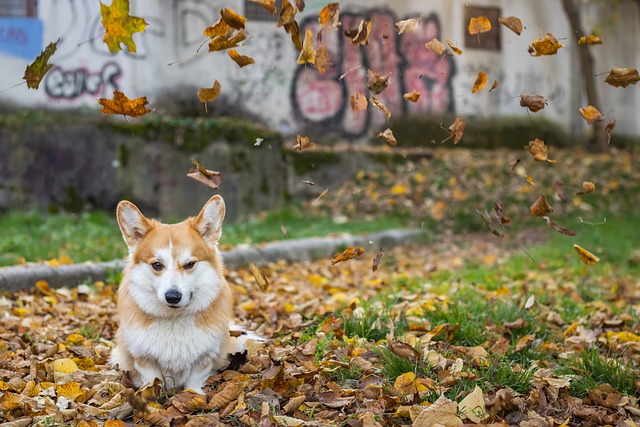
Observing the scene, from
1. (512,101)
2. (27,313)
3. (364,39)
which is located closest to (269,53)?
(512,101)

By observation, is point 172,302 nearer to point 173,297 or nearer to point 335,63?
point 173,297

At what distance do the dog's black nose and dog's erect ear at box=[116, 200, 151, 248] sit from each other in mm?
399

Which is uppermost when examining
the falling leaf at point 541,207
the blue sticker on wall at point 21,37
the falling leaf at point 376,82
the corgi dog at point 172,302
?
the blue sticker on wall at point 21,37

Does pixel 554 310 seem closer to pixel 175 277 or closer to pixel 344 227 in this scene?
A: pixel 175 277

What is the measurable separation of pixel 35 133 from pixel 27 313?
21.6 ft

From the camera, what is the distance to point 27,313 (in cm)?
493

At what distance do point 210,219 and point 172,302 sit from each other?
0.48 m

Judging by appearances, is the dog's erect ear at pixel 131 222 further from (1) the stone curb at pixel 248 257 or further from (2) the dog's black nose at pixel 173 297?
(1) the stone curb at pixel 248 257

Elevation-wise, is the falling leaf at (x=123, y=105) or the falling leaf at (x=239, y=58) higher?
the falling leaf at (x=239, y=58)

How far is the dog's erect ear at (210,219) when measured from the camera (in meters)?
3.51

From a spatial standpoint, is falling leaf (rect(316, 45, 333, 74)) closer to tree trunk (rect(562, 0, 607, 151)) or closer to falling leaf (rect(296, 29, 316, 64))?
falling leaf (rect(296, 29, 316, 64))

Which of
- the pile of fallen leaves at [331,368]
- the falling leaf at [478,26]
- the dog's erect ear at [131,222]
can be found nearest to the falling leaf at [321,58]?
the falling leaf at [478,26]

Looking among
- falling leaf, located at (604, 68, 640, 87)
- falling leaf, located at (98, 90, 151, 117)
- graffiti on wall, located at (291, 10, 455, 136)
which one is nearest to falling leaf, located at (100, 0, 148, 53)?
falling leaf, located at (98, 90, 151, 117)

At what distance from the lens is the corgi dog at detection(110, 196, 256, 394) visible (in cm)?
335
